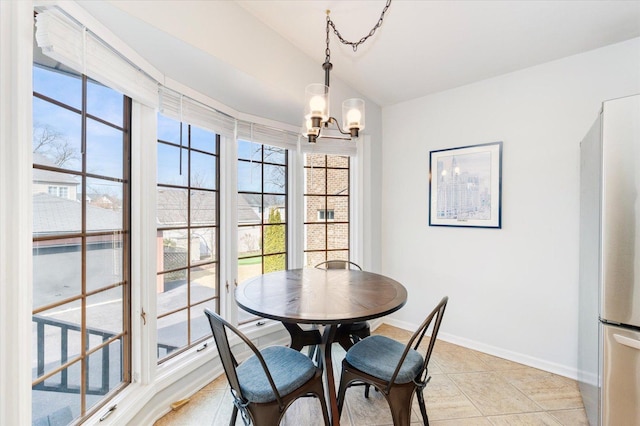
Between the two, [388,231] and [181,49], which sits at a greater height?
[181,49]

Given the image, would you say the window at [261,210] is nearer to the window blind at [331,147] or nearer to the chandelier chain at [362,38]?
the window blind at [331,147]

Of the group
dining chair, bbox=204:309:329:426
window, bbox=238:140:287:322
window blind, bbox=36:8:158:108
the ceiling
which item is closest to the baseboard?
window, bbox=238:140:287:322

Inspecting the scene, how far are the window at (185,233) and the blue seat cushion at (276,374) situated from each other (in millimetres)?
827

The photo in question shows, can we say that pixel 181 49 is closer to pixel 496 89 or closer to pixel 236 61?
pixel 236 61

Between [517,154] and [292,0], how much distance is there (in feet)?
7.53

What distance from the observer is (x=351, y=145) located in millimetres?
3141

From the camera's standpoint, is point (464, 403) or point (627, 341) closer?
point (627, 341)

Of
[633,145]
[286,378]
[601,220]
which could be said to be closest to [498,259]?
[601,220]

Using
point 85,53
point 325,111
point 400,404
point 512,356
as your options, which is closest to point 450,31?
point 325,111

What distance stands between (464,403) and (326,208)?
82.5 inches

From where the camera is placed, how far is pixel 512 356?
2559mm

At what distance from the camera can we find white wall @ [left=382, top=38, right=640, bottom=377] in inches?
89.7

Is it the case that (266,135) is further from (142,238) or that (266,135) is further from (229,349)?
A: (229,349)

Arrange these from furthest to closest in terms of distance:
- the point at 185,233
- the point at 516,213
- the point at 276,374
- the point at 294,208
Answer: the point at 294,208
the point at 516,213
the point at 185,233
the point at 276,374
